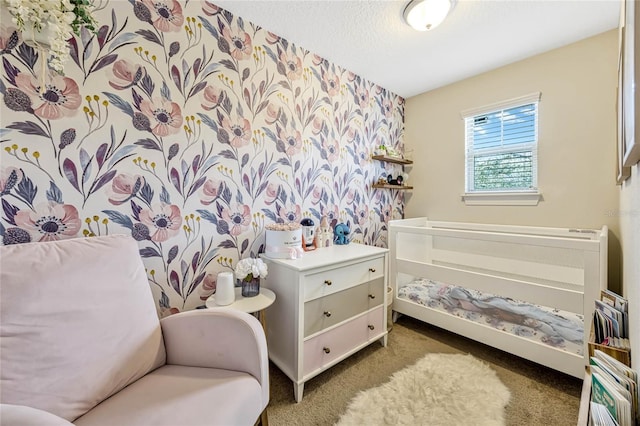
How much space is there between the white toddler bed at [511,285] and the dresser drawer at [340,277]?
1.71 ft

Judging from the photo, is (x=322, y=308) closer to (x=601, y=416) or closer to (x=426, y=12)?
(x=601, y=416)

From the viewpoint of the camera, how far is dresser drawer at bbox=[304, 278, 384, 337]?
4.73 feet

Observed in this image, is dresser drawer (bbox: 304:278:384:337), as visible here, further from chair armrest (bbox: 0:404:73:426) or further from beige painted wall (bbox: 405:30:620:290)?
beige painted wall (bbox: 405:30:620:290)

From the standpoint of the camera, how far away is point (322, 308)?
149 cm

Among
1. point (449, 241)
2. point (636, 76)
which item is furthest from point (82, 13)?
point (449, 241)

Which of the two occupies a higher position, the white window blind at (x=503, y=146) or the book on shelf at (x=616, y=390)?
the white window blind at (x=503, y=146)

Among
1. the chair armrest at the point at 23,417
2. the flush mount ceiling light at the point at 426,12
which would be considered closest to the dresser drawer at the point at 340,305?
the chair armrest at the point at 23,417

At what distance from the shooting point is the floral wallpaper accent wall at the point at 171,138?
1.08 meters

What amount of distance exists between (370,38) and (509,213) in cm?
190

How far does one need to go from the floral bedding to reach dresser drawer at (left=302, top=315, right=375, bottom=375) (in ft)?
2.19

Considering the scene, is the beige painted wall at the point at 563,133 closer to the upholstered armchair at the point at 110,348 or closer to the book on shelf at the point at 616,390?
the book on shelf at the point at 616,390

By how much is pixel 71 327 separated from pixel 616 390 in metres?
1.60

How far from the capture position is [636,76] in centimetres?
48


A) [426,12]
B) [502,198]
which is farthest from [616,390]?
[502,198]
